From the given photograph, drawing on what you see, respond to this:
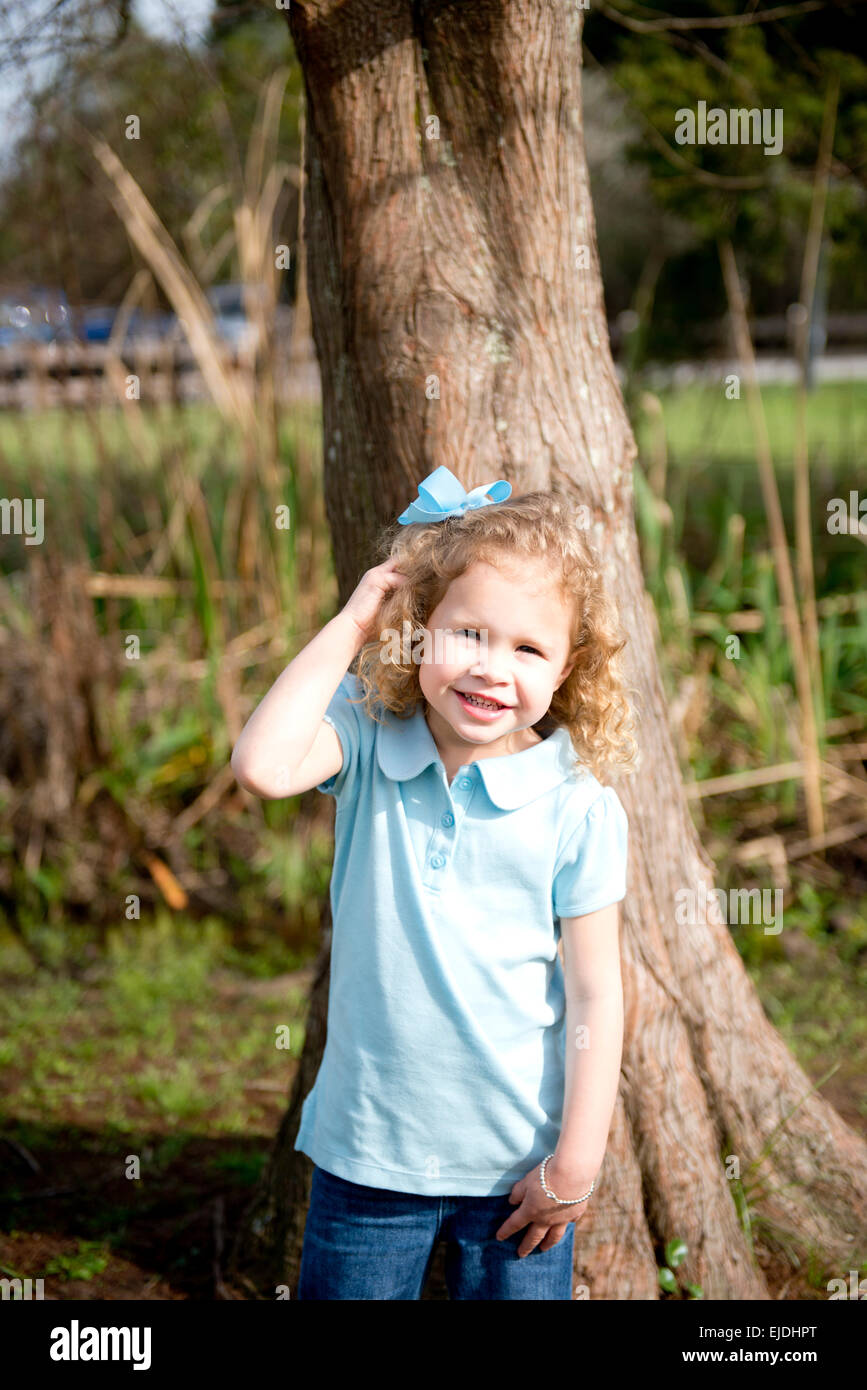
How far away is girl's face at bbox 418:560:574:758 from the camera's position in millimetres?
1470

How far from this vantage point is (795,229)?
5.19 metres

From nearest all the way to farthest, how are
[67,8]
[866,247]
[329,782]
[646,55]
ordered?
[329,782] < [67,8] < [646,55] < [866,247]

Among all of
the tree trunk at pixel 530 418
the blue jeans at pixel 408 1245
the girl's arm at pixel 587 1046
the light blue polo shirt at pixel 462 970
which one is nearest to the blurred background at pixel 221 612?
the tree trunk at pixel 530 418

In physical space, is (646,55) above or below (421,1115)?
above

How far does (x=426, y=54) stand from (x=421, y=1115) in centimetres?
151

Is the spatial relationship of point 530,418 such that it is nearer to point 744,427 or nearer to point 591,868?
point 591,868

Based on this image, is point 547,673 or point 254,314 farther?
point 254,314

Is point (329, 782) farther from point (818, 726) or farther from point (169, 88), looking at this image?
point (169, 88)

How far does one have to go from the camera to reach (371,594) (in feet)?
5.22

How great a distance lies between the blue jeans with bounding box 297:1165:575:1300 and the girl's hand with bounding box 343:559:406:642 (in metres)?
0.73

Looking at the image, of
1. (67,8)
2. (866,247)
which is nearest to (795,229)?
(866,247)

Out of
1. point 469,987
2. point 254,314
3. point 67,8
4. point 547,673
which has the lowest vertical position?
point 469,987

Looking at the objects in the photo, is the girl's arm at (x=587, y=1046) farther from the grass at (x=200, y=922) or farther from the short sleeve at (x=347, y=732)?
the grass at (x=200, y=922)

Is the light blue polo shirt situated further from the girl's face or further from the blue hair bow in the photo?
the blue hair bow
